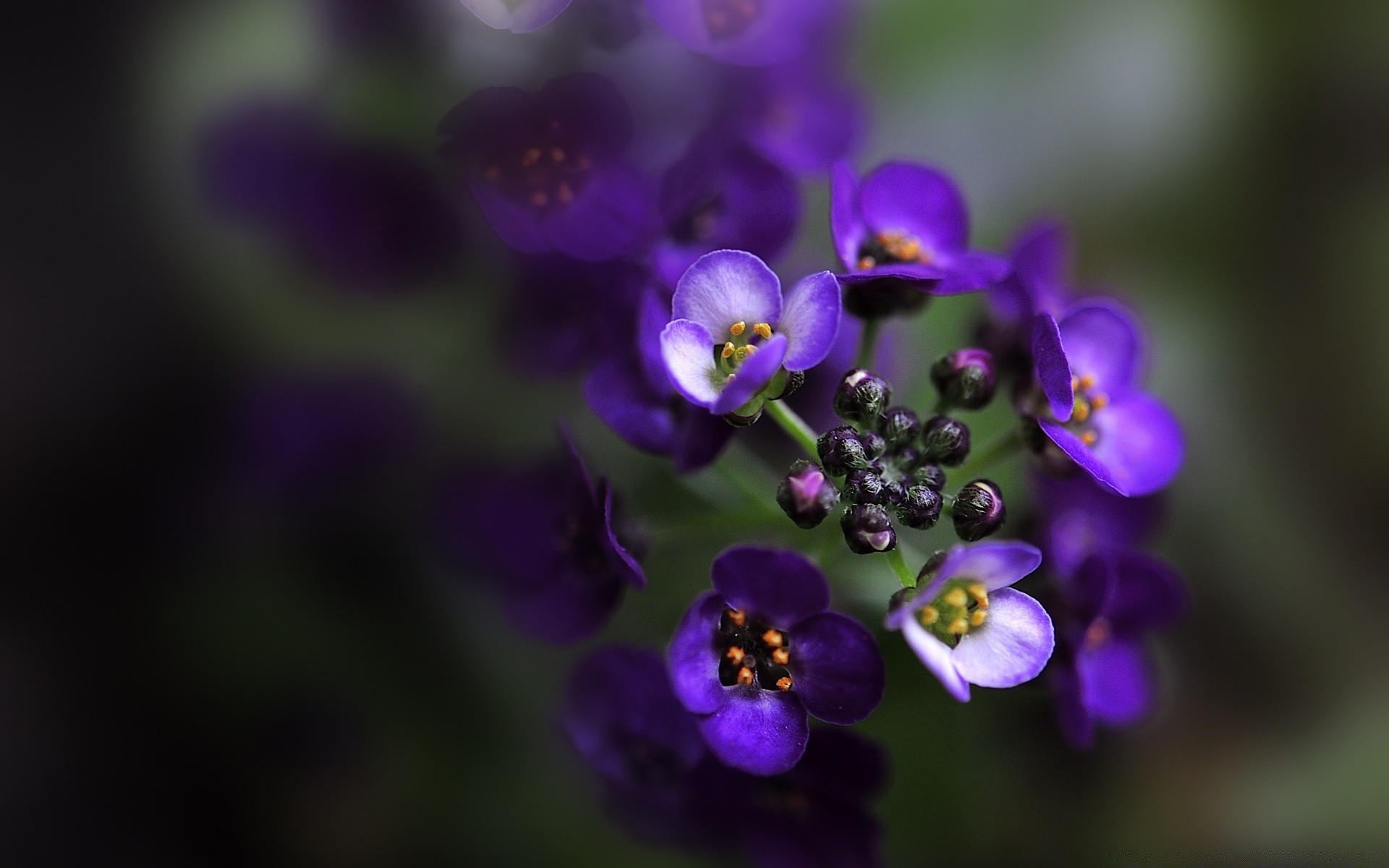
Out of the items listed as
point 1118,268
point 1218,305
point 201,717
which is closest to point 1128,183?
point 1118,268

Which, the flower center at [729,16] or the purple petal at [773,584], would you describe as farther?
the flower center at [729,16]

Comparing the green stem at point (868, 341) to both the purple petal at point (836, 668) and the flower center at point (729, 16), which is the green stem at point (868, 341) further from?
the flower center at point (729, 16)

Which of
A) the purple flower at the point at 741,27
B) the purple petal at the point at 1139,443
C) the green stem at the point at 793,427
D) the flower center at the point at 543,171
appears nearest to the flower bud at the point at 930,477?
the green stem at the point at 793,427

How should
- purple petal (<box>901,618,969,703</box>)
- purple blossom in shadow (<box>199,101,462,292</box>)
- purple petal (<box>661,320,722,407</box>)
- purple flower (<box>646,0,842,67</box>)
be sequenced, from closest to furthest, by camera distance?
1. purple petal (<box>901,618,969,703</box>)
2. purple petal (<box>661,320,722,407</box>)
3. purple flower (<box>646,0,842,67</box>)
4. purple blossom in shadow (<box>199,101,462,292</box>)

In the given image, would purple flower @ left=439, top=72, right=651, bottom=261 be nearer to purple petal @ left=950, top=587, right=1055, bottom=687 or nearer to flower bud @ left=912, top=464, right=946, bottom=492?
flower bud @ left=912, top=464, right=946, bottom=492

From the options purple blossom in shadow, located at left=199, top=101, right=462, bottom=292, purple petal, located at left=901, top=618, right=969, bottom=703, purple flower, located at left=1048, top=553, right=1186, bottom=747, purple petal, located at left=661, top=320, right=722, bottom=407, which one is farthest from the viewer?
purple blossom in shadow, located at left=199, top=101, right=462, bottom=292

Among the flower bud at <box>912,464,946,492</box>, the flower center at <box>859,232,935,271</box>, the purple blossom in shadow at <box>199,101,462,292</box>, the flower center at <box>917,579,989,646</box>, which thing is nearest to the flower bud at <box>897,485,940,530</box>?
the flower bud at <box>912,464,946,492</box>

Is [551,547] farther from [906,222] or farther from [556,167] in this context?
[906,222]
